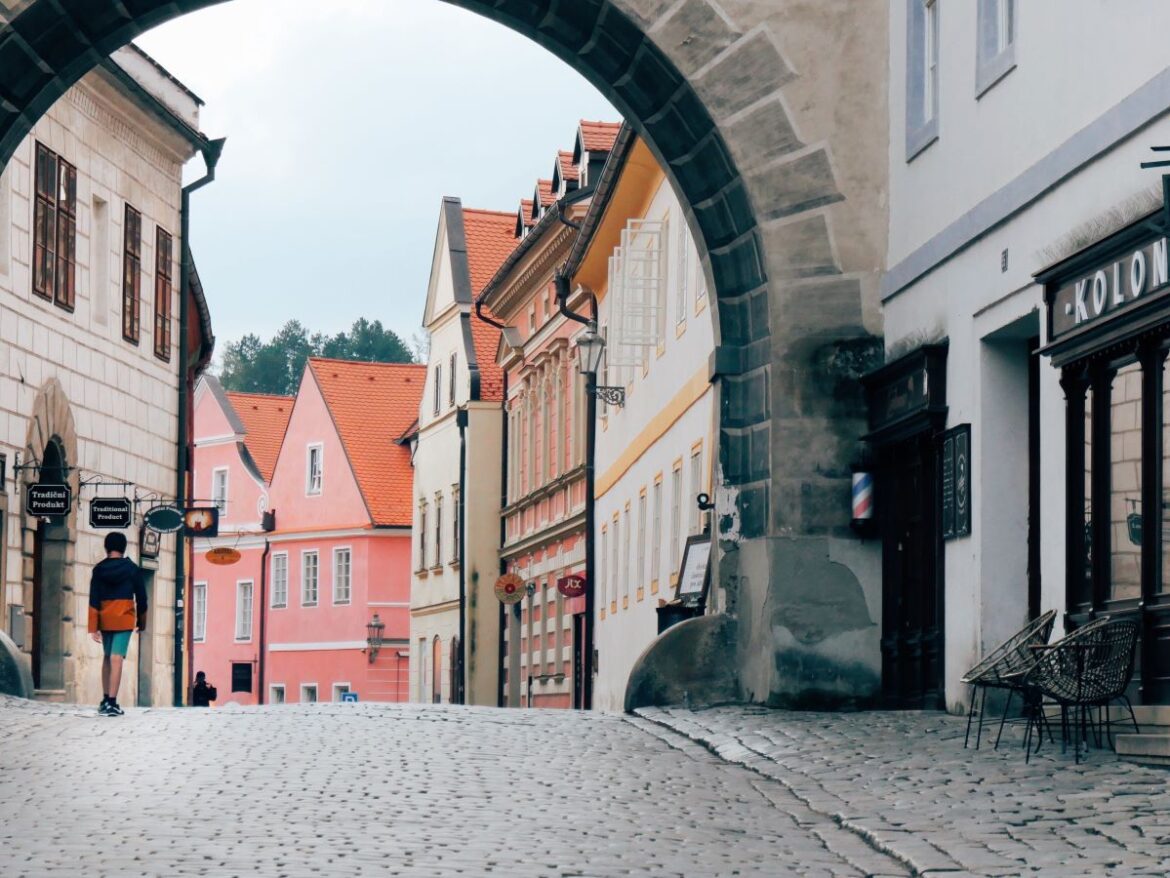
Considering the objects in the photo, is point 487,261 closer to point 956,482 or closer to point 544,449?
point 544,449

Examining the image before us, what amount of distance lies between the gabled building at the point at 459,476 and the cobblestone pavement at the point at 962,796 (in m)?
38.6

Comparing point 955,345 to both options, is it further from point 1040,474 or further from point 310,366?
point 310,366

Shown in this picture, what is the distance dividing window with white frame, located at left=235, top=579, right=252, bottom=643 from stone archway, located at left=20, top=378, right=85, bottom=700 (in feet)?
146

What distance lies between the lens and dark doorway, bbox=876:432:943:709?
18.2 m

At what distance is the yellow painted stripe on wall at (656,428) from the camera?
1145 inches

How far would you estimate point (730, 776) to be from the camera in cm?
1327

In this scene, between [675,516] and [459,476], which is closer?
[675,516]

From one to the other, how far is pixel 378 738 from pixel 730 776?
2.97 meters

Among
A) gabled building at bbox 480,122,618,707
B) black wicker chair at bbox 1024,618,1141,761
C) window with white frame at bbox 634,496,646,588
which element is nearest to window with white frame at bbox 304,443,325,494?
gabled building at bbox 480,122,618,707

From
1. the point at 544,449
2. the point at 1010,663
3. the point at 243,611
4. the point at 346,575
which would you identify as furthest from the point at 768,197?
the point at 243,611

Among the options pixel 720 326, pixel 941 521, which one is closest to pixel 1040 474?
pixel 941 521

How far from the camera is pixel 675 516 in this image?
104 ft

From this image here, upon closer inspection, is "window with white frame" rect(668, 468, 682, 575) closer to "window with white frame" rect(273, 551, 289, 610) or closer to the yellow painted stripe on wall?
the yellow painted stripe on wall

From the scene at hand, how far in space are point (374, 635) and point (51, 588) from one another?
128 ft
